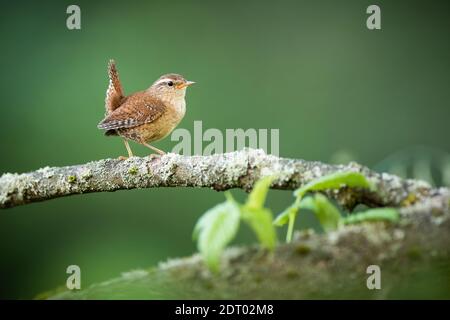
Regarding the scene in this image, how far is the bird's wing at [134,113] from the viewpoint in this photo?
2.97 meters

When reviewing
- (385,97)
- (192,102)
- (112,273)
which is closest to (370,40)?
(385,97)

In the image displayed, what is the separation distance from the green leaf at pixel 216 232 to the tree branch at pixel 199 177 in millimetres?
556

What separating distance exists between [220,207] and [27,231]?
3.53 meters

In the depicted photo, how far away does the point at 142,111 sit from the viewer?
306cm

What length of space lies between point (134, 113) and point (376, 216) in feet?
5.71

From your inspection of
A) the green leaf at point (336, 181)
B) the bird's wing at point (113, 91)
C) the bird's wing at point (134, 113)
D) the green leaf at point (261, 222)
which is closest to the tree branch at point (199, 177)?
the green leaf at point (336, 181)

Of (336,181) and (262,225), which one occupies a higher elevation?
(336,181)

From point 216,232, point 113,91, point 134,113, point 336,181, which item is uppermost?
point 113,91

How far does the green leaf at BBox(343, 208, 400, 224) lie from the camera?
1.57 meters

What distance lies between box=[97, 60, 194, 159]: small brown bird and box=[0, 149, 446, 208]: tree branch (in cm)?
61

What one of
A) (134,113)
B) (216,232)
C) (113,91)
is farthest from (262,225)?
(113,91)

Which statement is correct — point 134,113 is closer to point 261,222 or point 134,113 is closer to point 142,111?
point 142,111

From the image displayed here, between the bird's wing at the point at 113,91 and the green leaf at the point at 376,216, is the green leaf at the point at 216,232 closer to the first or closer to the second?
the green leaf at the point at 376,216
